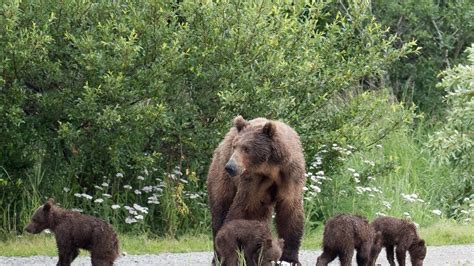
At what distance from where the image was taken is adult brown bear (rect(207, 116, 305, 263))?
30.7 ft

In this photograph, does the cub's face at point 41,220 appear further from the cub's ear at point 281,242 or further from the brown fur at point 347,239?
the brown fur at point 347,239

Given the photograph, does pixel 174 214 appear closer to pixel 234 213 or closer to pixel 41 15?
pixel 41 15

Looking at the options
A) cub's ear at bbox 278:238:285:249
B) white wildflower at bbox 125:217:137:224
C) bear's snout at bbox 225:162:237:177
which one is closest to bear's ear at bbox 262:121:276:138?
bear's snout at bbox 225:162:237:177

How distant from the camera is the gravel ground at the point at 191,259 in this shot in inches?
432

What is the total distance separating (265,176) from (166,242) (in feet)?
11.0

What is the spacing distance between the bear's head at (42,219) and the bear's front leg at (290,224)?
2059 millimetres

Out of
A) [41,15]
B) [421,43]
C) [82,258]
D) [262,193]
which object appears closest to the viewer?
[262,193]

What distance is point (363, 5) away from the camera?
14.0 m

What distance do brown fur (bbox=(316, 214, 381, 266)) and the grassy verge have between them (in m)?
2.74

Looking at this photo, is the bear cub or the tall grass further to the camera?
the tall grass

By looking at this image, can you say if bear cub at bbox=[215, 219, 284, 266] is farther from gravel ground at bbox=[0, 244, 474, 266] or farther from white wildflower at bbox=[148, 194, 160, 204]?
white wildflower at bbox=[148, 194, 160, 204]

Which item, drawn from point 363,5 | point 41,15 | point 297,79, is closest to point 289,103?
point 297,79

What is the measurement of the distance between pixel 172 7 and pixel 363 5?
2480 mm

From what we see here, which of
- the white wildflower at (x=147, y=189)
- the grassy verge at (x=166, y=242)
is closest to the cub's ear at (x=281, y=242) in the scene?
the grassy verge at (x=166, y=242)
